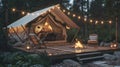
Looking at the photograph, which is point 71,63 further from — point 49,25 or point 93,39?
point 49,25

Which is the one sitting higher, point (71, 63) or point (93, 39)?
point (93, 39)

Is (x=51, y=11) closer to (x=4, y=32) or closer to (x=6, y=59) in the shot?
(x=4, y=32)

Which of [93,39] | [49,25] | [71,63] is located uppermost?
[49,25]

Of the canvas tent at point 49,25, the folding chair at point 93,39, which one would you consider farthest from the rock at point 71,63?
the canvas tent at point 49,25

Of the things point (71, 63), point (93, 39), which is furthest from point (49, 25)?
point (71, 63)

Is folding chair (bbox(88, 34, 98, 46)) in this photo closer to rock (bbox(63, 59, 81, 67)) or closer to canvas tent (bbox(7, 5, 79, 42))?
canvas tent (bbox(7, 5, 79, 42))

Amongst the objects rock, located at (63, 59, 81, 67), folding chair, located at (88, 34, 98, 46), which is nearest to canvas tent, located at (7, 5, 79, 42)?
folding chair, located at (88, 34, 98, 46)

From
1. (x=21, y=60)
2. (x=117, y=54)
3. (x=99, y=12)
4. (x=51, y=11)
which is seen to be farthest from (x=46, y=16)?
Answer: (x=99, y=12)

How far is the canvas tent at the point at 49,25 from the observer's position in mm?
11945

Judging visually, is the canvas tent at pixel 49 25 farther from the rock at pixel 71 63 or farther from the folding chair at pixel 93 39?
the rock at pixel 71 63

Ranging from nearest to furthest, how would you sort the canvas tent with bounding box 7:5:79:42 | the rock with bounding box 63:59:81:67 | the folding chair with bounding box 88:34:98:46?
the rock with bounding box 63:59:81:67, the folding chair with bounding box 88:34:98:46, the canvas tent with bounding box 7:5:79:42

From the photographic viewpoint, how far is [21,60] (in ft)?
23.2

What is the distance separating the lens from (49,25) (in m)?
12.8

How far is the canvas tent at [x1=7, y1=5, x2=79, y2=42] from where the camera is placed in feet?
39.2
